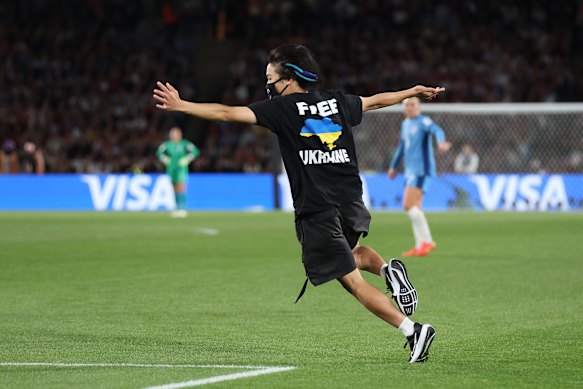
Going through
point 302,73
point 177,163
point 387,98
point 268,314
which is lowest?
point 177,163

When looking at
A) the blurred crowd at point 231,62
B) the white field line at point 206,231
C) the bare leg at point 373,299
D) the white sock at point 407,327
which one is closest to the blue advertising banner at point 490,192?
the blurred crowd at point 231,62

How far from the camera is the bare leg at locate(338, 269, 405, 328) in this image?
26.5ft

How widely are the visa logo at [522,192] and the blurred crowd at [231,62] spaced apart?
7670 mm

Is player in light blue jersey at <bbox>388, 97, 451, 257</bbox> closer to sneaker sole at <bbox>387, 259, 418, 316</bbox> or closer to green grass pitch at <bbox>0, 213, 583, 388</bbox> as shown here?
green grass pitch at <bbox>0, 213, 583, 388</bbox>

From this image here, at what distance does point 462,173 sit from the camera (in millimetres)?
33438

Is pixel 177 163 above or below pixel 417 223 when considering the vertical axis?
below

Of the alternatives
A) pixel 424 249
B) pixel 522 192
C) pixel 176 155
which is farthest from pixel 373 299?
pixel 522 192

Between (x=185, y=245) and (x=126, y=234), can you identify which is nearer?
(x=185, y=245)

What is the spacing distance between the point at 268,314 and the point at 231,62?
113 feet

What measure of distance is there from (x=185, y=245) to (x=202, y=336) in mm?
10751

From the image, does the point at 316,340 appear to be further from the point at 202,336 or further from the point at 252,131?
the point at 252,131

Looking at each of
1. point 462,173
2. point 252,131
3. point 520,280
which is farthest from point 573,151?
point 520,280

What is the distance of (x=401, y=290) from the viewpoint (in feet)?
27.5

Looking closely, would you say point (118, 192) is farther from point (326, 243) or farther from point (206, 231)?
point (326, 243)
